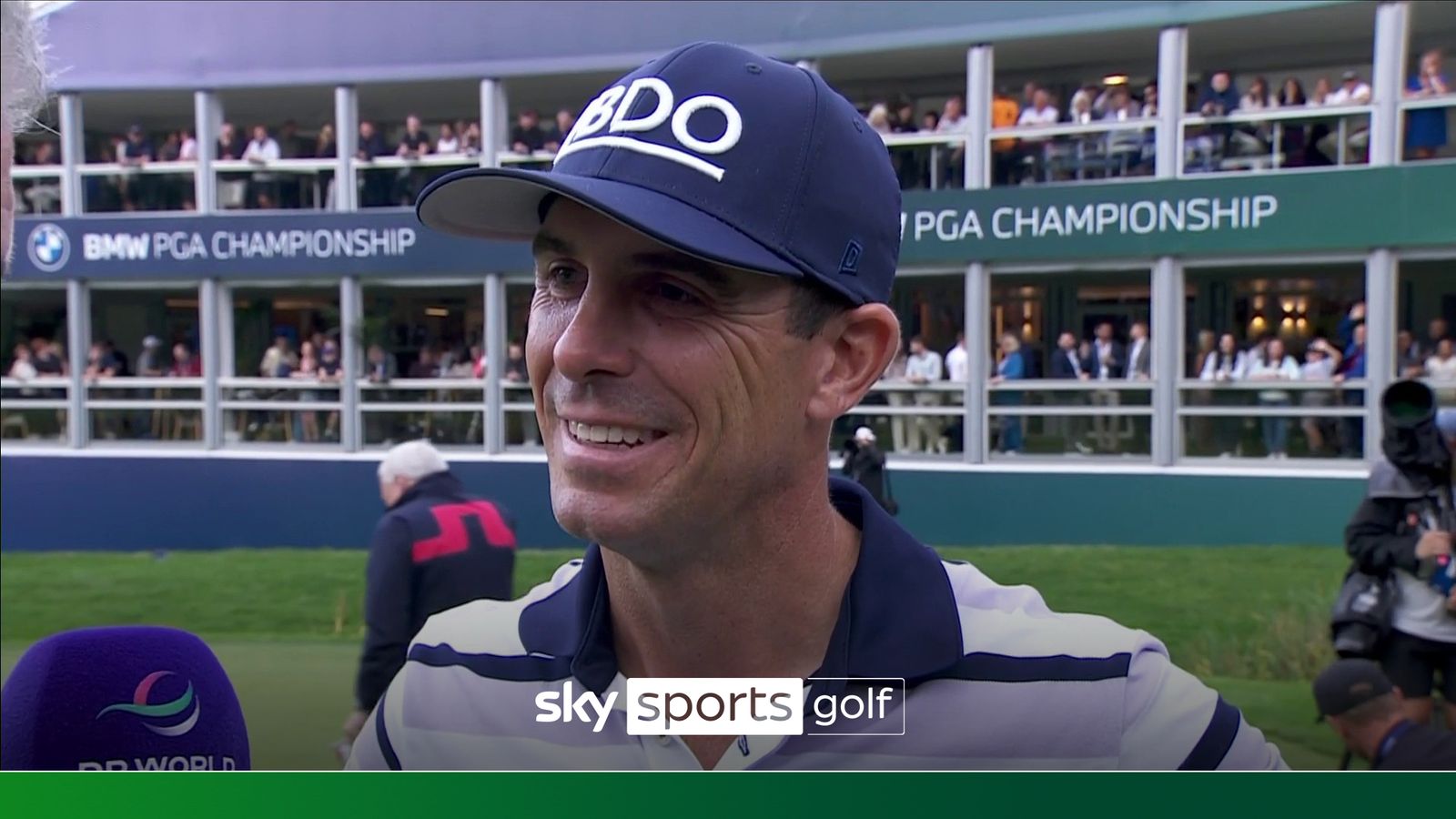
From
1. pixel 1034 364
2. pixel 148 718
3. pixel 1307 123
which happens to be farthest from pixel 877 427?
pixel 148 718

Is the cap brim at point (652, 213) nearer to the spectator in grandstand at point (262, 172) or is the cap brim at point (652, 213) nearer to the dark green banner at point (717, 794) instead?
the dark green banner at point (717, 794)

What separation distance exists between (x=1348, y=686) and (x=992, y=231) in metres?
0.96

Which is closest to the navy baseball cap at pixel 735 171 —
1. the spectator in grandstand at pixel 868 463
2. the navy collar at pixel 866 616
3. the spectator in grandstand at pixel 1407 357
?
the navy collar at pixel 866 616

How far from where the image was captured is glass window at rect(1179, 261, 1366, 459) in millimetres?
1825

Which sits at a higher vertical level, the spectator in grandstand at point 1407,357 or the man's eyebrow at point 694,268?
the man's eyebrow at point 694,268

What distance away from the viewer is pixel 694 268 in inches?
46.1

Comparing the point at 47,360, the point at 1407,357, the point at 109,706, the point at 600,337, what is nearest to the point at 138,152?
the point at 47,360

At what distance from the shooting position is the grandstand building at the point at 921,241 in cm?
180

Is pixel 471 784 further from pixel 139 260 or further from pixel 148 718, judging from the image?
pixel 139 260

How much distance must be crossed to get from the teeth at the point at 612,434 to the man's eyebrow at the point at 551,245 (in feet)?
0.54

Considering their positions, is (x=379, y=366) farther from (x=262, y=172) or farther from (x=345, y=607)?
(x=345, y=607)

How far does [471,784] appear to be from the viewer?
55.4 inches

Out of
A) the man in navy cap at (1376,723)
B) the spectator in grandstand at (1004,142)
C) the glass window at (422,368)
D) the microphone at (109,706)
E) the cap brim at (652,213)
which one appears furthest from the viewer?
the glass window at (422,368)

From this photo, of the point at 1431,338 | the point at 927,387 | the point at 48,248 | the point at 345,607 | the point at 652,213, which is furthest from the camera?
the point at 345,607
